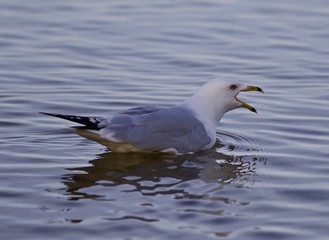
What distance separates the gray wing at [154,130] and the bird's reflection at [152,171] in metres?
0.14

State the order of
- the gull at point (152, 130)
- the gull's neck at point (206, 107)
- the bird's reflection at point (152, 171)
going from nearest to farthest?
the bird's reflection at point (152, 171), the gull at point (152, 130), the gull's neck at point (206, 107)

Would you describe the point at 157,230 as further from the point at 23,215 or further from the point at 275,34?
the point at 275,34

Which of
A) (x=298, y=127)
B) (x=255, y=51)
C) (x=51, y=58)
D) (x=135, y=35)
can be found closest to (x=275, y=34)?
(x=255, y=51)

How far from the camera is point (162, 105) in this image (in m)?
10.4

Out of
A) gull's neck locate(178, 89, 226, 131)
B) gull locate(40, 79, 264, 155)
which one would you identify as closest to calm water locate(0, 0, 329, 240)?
gull locate(40, 79, 264, 155)

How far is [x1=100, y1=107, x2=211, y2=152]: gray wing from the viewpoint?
28.3 ft

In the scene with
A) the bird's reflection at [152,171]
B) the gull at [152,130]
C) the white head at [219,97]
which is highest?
the white head at [219,97]

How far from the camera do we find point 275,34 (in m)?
13.6

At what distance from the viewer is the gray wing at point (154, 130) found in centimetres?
864

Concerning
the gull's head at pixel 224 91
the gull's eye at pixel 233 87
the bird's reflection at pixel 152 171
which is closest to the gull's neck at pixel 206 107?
the gull's head at pixel 224 91

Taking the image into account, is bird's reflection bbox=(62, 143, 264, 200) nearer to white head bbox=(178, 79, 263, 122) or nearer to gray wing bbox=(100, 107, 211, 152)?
gray wing bbox=(100, 107, 211, 152)

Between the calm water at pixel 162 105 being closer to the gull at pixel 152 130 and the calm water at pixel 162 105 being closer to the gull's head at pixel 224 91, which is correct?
the gull at pixel 152 130

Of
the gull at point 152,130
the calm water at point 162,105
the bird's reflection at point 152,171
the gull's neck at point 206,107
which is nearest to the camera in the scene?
the calm water at point 162,105

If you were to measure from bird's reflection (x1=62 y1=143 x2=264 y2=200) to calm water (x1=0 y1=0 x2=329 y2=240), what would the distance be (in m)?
0.02
